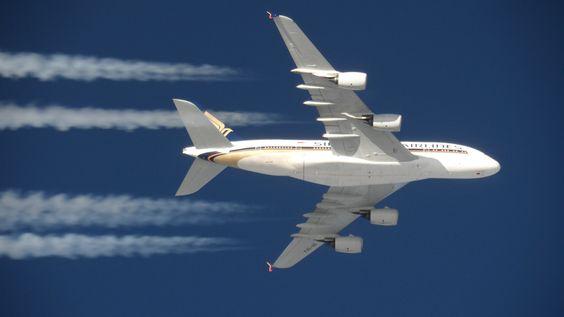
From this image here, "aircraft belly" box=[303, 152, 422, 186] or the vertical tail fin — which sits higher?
the vertical tail fin

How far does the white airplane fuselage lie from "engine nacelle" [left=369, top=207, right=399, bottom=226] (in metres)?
3.66

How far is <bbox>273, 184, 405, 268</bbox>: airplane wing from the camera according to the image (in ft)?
323

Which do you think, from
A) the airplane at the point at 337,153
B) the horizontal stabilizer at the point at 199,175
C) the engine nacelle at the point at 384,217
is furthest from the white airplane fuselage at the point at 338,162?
the engine nacelle at the point at 384,217

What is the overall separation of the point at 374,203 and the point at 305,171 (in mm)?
8412

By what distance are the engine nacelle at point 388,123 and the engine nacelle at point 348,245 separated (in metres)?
11.5

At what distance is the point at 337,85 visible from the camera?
9056 centimetres

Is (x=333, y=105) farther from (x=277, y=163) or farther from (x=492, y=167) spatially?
(x=492, y=167)

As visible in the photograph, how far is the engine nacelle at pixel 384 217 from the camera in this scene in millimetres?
97312

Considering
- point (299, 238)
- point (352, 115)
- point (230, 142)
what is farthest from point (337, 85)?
point (299, 238)

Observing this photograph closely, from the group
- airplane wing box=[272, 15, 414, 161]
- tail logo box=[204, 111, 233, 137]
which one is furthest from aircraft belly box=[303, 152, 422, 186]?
tail logo box=[204, 111, 233, 137]

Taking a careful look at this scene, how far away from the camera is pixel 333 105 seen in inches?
3622

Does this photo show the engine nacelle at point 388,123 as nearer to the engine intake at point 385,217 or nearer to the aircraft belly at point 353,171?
the aircraft belly at point 353,171

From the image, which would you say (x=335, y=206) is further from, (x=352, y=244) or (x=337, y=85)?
(x=337, y=85)

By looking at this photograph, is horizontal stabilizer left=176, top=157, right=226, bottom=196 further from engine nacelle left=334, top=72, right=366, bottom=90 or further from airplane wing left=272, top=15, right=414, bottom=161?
engine nacelle left=334, top=72, right=366, bottom=90
